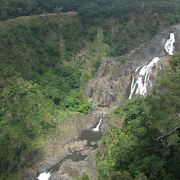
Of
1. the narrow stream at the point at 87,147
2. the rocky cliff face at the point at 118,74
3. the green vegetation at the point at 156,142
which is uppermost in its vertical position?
the green vegetation at the point at 156,142

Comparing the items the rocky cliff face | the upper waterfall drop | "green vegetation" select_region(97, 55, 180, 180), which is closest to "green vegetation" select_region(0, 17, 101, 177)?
the rocky cliff face

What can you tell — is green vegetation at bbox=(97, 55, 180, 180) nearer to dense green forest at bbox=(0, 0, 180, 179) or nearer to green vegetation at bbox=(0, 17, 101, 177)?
dense green forest at bbox=(0, 0, 180, 179)

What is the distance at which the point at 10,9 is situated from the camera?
7119 cm

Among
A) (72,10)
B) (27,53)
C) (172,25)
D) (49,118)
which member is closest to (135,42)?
(172,25)

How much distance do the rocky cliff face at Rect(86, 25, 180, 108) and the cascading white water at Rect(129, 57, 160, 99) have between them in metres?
1.06

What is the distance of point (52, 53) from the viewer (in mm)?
69938

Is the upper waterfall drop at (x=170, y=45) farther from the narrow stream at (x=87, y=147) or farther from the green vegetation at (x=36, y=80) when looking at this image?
the narrow stream at (x=87, y=147)

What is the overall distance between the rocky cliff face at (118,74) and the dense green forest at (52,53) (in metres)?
2.14

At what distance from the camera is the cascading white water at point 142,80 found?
60844mm

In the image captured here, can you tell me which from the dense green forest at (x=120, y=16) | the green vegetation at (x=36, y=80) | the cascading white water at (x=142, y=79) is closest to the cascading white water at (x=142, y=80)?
the cascading white water at (x=142, y=79)

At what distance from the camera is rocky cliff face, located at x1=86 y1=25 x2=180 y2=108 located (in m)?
63.7

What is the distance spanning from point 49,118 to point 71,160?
25.3 ft

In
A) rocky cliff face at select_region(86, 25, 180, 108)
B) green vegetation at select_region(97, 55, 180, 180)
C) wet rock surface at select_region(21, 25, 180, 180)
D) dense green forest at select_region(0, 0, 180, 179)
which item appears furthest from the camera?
rocky cliff face at select_region(86, 25, 180, 108)

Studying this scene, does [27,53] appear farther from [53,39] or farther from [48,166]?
[48,166]
